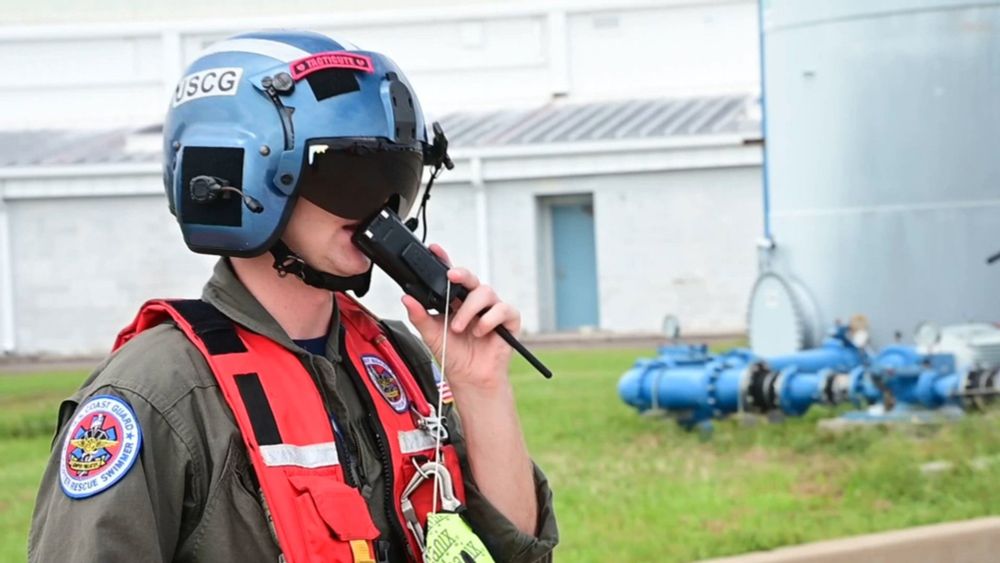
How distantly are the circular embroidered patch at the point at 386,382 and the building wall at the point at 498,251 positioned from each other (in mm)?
25368

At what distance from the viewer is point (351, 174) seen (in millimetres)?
A: 2893

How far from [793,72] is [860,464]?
193 inches

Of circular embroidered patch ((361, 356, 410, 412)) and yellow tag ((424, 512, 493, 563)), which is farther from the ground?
circular embroidered patch ((361, 356, 410, 412))

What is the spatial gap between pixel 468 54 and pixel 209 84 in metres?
34.0

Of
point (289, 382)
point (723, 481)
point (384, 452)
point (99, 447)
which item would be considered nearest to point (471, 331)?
point (384, 452)

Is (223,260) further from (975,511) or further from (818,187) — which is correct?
(818,187)

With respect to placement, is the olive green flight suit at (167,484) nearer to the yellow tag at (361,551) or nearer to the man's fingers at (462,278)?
the yellow tag at (361,551)

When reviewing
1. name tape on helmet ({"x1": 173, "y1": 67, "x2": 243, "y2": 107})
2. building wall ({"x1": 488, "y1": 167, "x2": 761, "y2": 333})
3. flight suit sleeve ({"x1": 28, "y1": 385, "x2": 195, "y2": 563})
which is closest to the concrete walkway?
name tape on helmet ({"x1": 173, "y1": 67, "x2": 243, "y2": 107})

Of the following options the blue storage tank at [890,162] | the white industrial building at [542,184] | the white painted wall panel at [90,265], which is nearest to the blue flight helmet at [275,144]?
the blue storage tank at [890,162]

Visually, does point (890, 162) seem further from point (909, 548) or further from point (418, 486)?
point (418, 486)

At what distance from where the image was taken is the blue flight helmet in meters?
2.86

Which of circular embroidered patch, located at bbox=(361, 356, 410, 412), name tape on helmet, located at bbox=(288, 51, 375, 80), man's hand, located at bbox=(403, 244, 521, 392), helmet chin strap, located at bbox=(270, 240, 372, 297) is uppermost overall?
name tape on helmet, located at bbox=(288, 51, 375, 80)

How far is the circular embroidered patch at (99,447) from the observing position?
2498 millimetres

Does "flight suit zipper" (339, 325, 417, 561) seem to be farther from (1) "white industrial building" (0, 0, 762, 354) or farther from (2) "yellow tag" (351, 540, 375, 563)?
(1) "white industrial building" (0, 0, 762, 354)
